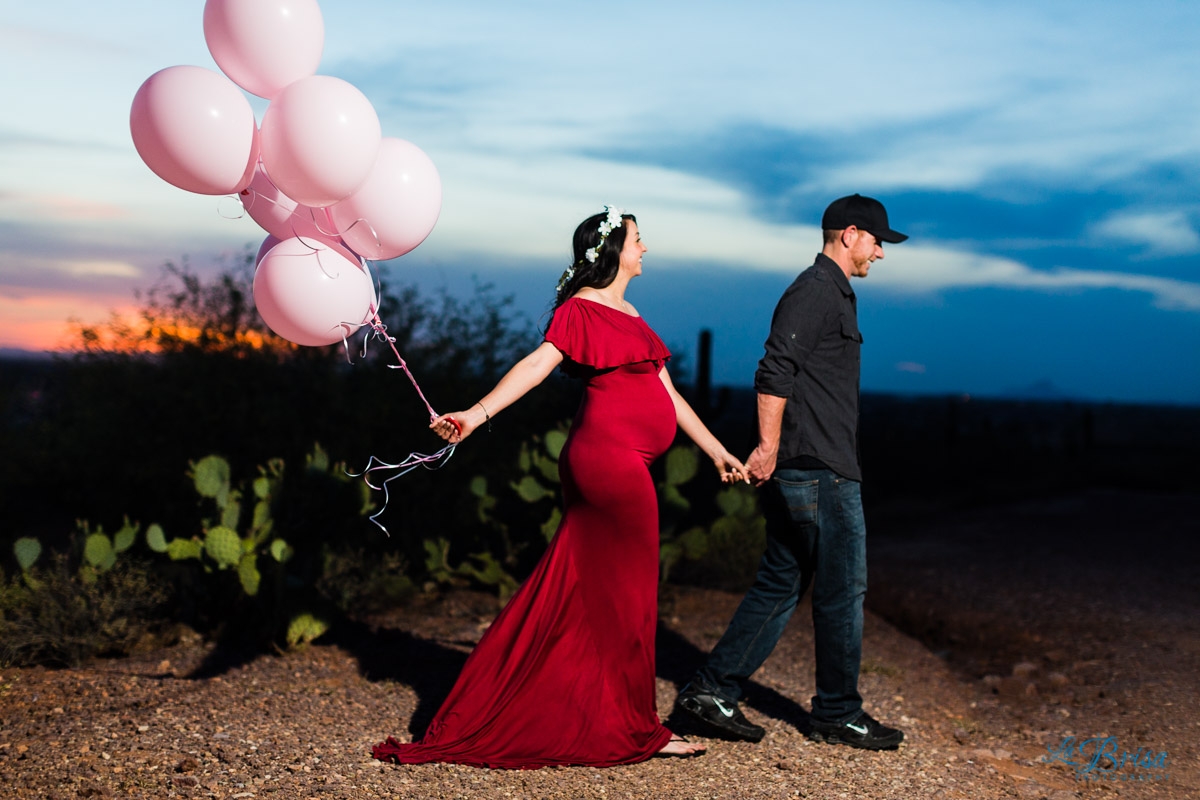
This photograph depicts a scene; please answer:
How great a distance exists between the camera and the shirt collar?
4422 mm

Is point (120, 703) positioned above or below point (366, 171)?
below

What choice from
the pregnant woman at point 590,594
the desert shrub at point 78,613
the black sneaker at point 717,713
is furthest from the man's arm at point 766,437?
the desert shrub at point 78,613

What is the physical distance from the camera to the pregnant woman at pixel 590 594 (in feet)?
13.1

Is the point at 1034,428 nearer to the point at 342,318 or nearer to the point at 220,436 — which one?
the point at 220,436

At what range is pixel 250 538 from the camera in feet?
19.2

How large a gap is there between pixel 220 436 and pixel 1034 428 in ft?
137

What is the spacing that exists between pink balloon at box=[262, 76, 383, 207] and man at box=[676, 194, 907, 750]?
→ 1812 mm

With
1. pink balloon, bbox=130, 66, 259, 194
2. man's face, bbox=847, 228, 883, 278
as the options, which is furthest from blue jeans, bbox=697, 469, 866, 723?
pink balloon, bbox=130, 66, 259, 194

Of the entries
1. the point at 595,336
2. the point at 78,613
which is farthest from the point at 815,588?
the point at 78,613

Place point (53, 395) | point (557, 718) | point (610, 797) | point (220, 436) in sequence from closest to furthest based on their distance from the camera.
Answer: point (610, 797)
point (557, 718)
point (220, 436)
point (53, 395)

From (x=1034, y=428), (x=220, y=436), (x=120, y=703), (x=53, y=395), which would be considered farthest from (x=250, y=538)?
(x=1034, y=428)

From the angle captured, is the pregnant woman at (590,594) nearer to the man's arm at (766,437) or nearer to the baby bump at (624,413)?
the baby bump at (624,413)

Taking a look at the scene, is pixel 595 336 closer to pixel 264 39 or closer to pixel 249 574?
pixel 264 39

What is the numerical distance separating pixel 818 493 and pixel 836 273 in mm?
955
